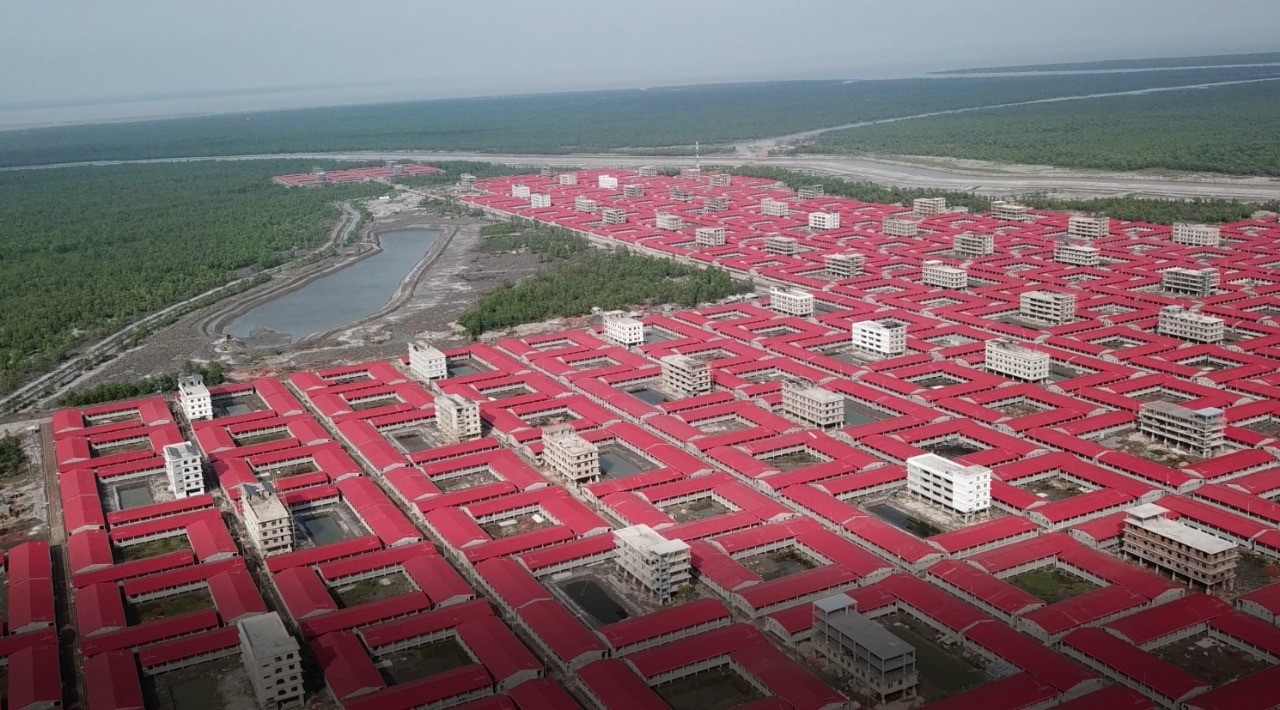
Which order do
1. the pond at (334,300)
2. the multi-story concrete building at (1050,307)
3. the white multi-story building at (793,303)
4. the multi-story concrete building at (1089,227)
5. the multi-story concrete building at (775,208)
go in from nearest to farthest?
the multi-story concrete building at (1050,307) → the white multi-story building at (793,303) → the pond at (334,300) → the multi-story concrete building at (1089,227) → the multi-story concrete building at (775,208)

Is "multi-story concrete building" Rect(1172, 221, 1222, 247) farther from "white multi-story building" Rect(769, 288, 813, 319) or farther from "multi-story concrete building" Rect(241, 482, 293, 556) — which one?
"multi-story concrete building" Rect(241, 482, 293, 556)

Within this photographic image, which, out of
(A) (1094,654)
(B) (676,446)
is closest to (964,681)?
(A) (1094,654)

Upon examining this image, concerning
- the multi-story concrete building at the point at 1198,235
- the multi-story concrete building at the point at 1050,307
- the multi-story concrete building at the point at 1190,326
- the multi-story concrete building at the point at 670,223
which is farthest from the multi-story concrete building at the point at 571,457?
the multi-story concrete building at the point at 1198,235

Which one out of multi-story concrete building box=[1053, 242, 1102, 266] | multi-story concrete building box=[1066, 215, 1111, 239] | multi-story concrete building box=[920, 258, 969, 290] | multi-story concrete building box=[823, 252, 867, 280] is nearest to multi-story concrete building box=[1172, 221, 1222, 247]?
multi-story concrete building box=[1066, 215, 1111, 239]

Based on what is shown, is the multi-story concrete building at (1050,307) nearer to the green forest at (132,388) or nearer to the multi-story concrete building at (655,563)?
the multi-story concrete building at (655,563)

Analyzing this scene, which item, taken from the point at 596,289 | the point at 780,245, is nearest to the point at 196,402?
the point at 596,289

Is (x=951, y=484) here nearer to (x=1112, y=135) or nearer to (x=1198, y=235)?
(x=1198, y=235)
